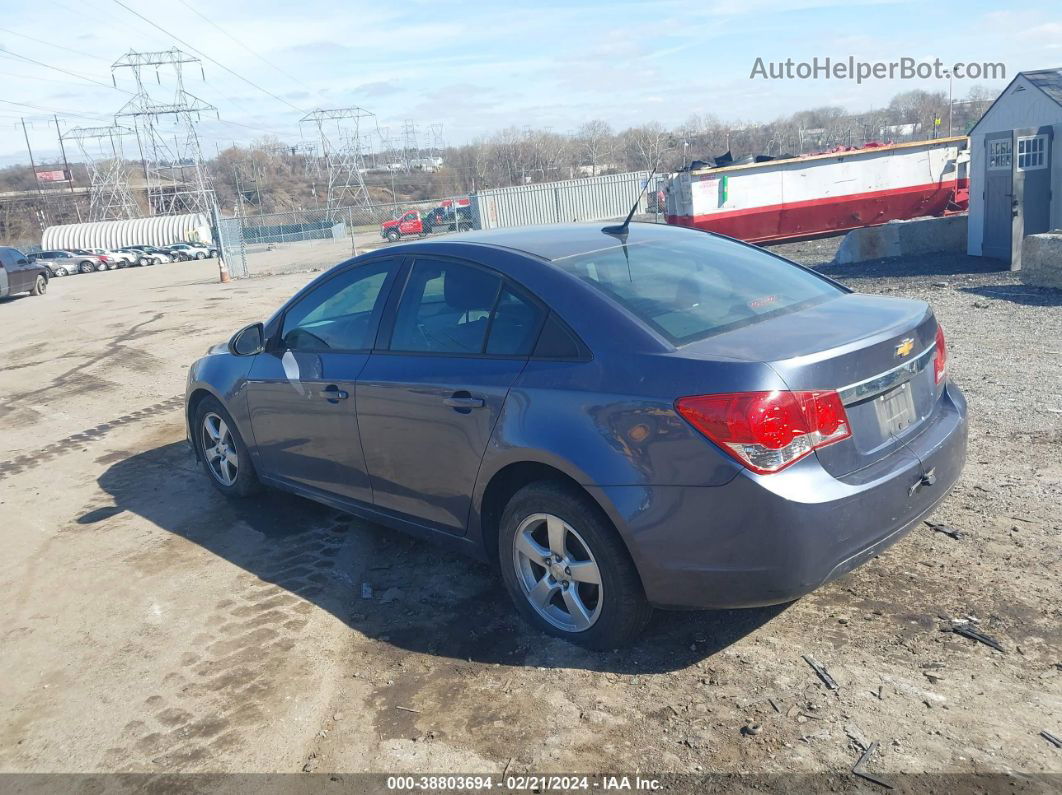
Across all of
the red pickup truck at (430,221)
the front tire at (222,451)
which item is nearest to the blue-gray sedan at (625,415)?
the front tire at (222,451)

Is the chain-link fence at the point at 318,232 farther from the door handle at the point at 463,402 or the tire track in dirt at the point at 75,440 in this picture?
the door handle at the point at 463,402

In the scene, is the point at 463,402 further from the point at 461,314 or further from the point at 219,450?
the point at 219,450

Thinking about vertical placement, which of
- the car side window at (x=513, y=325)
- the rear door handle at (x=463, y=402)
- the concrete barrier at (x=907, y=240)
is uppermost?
the car side window at (x=513, y=325)

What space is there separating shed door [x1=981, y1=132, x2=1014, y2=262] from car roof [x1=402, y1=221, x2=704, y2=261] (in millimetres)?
11780

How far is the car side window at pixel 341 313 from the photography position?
4.70m

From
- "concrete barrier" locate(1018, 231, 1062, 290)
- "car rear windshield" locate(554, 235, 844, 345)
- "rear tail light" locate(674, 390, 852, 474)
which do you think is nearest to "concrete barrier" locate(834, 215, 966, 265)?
"concrete barrier" locate(1018, 231, 1062, 290)

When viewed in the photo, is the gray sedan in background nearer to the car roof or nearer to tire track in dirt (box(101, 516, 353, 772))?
tire track in dirt (box(101, 516, 353, 772))

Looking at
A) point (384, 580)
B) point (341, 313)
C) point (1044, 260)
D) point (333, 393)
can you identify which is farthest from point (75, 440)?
point (1044, 260)

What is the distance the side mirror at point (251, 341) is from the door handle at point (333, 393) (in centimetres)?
89

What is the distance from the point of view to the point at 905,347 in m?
3.59

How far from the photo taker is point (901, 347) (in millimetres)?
3557

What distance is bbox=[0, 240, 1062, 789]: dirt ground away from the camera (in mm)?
3096

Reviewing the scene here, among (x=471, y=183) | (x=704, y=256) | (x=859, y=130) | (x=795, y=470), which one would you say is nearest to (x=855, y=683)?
(x=795, y=470)

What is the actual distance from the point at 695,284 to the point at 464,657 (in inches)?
77.5
